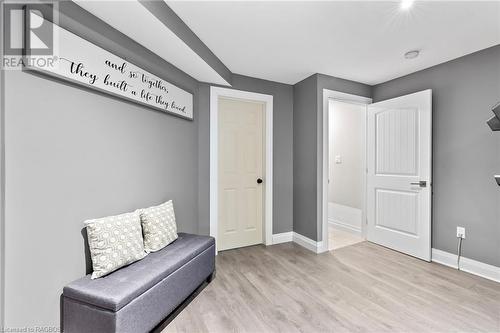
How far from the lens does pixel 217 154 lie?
3.06 m

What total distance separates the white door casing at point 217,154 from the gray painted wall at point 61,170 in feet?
3.13

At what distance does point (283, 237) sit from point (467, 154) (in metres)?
2.42

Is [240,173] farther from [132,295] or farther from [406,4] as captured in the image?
[406,4]

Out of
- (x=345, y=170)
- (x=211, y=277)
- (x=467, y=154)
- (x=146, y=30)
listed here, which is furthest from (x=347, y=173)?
(x=146, y=30)

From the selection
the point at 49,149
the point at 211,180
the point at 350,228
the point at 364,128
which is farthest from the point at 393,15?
the point at 350,228

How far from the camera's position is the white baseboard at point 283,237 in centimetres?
348

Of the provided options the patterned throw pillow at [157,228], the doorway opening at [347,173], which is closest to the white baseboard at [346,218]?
the doorway opening at [347,173]

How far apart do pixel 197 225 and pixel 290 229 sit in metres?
1.46

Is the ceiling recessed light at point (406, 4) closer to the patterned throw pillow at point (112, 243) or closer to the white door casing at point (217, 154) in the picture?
the white door casing at point (217, 154)

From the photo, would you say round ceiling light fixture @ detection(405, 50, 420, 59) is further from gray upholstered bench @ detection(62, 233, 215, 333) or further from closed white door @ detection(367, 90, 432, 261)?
gray upholstered bench @ detection(62, 233, 215, 333)

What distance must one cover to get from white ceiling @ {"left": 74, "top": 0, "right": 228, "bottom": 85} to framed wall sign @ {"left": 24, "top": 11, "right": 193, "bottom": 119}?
0.72 ft

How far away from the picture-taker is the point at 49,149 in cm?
142

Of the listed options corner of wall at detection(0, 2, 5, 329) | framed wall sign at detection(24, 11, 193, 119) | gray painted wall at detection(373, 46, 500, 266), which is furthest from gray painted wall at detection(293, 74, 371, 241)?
corner of wall at detection(0, 2, 5, 329)

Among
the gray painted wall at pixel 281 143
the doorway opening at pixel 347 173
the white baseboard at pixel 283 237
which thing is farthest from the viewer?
the doorway opening at pixel 347 173
